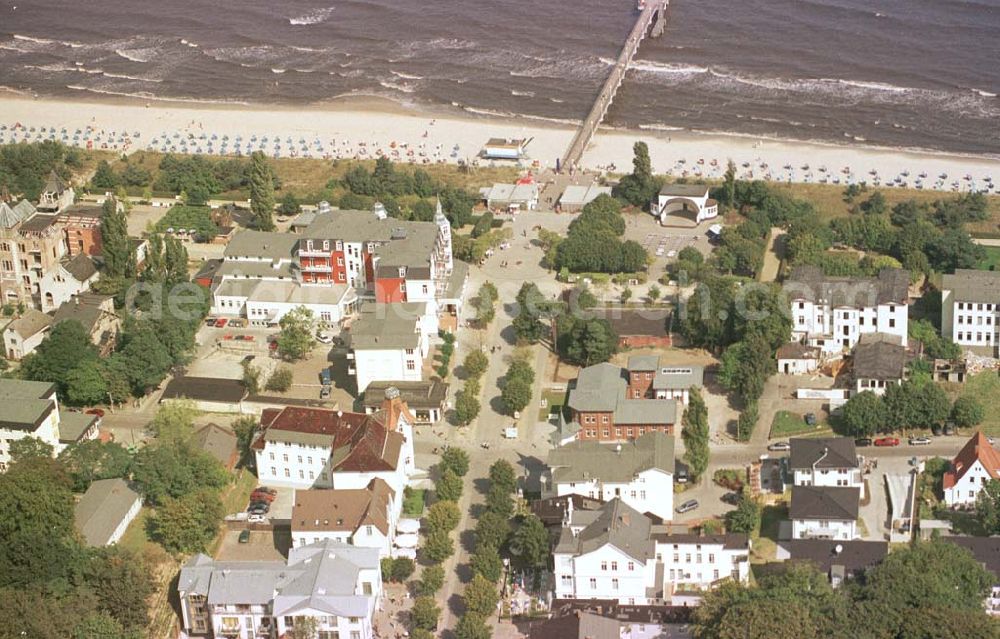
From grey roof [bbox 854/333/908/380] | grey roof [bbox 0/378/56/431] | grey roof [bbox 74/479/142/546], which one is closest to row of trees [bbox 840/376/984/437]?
grey roof [bbox 854/333/908/380]

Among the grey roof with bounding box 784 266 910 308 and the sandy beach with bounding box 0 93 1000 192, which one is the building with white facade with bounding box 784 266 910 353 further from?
the sandy beach with bounding box 0 93 1000 192

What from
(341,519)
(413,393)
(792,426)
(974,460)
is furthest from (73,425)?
(974,460)

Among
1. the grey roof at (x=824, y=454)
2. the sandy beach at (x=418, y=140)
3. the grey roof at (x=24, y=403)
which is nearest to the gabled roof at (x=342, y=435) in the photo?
the grey roof at (x=24, y=403)

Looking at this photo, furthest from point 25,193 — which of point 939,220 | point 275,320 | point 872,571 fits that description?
point 872,571

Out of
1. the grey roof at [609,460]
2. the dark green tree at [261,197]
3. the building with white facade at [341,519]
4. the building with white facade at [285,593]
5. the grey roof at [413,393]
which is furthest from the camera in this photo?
the dark green tree at [261,197]

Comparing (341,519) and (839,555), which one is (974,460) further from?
(341,519)

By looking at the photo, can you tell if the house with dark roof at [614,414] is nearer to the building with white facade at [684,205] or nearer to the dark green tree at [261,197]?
the building with white facade at [684,205]
